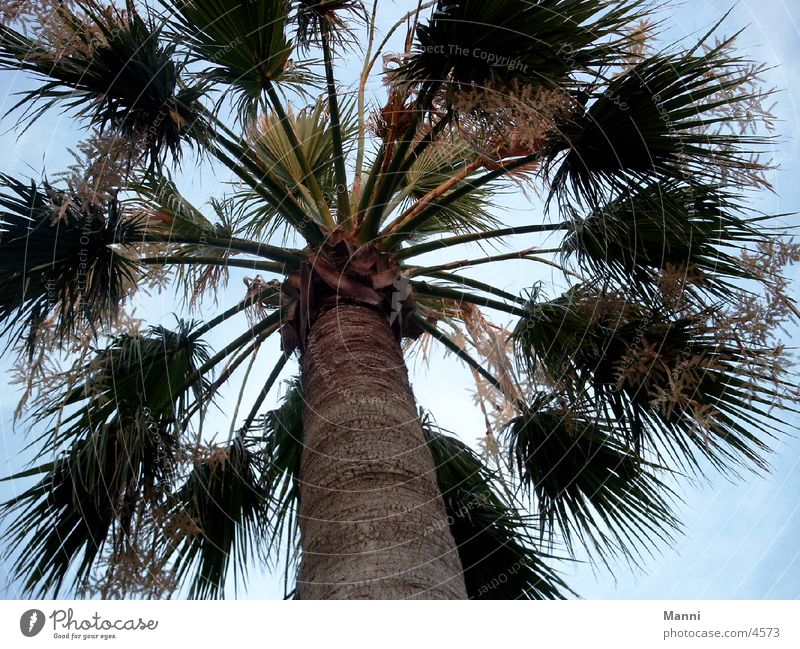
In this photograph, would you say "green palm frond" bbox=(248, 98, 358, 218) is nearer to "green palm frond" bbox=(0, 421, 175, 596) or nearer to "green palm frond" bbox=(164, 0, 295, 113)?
"green palm frond" bbox=(164, 0, 295, 113)

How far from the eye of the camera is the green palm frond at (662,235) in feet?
16.3

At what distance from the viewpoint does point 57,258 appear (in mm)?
4488

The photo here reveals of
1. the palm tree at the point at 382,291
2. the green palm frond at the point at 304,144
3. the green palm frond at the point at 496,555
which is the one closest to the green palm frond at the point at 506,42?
the palm tree at the point at 382,291

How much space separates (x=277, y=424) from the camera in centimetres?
591

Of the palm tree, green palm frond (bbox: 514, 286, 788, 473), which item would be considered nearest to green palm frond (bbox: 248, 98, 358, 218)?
the palm tree

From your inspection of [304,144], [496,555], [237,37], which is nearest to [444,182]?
[304,144]

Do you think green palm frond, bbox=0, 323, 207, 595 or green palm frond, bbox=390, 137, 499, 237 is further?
green palm frond, bbox=390, 137, 499, 237

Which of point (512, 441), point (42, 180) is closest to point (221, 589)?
point (512, 441)

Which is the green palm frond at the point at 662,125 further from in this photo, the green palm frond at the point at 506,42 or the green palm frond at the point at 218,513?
the green palm frond at the point at 218,513

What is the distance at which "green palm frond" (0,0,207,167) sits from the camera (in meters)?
4.17

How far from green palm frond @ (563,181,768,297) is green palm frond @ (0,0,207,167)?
2.49 m

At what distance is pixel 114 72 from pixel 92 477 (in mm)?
2206

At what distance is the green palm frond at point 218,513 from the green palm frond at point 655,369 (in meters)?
2.07

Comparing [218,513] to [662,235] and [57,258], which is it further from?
[662,235]
